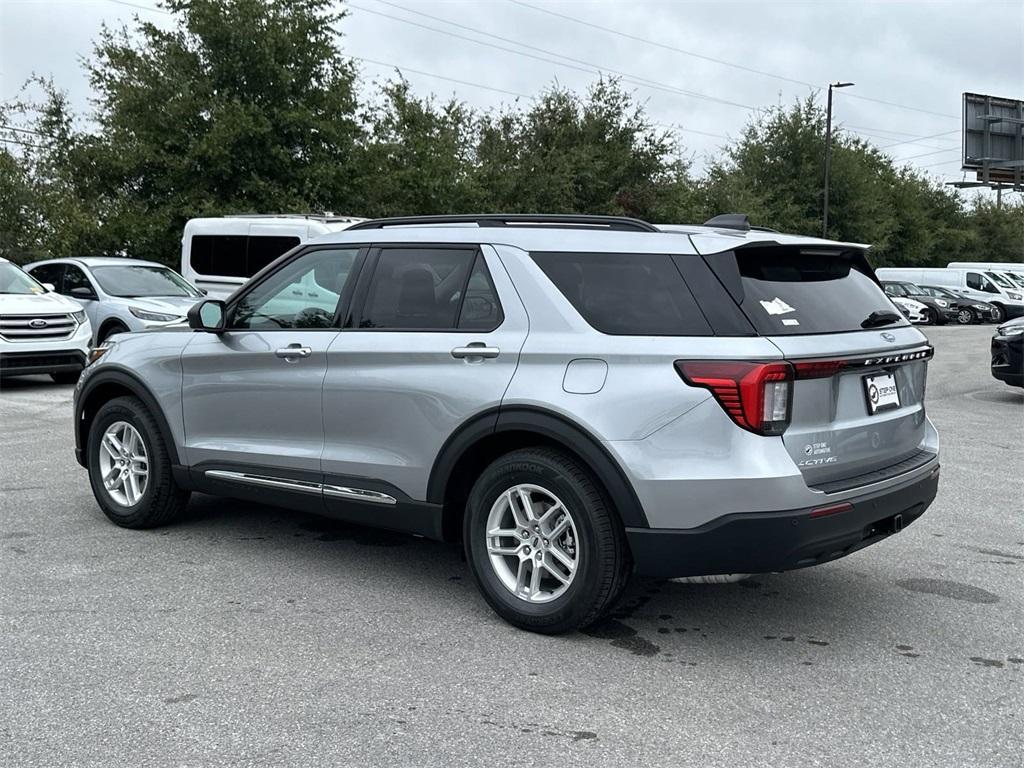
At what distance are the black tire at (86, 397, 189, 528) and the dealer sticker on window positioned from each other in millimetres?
3680

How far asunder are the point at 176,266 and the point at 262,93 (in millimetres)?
4492

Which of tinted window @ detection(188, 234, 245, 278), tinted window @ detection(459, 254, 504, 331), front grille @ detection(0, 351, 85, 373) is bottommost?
front grille @ detection(0, 351, 85, 373)

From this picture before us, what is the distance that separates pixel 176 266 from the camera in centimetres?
2480

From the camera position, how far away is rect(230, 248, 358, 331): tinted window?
A: 5.24m

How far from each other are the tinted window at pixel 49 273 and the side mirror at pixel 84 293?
540 millimetres

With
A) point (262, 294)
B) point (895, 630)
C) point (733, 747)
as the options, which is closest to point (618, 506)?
point (733, 747)

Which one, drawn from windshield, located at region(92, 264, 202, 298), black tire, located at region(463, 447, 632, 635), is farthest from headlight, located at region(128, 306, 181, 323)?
black tire, located at region(463, 447, 632, 635)

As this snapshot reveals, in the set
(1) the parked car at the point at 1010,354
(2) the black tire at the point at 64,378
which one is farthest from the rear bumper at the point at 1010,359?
(2) the black tire at the point at 64,378

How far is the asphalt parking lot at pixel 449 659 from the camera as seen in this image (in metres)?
3.38

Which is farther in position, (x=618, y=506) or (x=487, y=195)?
(x=487, y=195)

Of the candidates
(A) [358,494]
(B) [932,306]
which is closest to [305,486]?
(A) [358,494]

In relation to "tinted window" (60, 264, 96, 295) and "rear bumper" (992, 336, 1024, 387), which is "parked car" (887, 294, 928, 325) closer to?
"rear bumper" (992, 336, 1024, 387)

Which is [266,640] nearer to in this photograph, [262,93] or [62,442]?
[62,442]

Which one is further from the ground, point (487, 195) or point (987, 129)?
point (987, 129)
